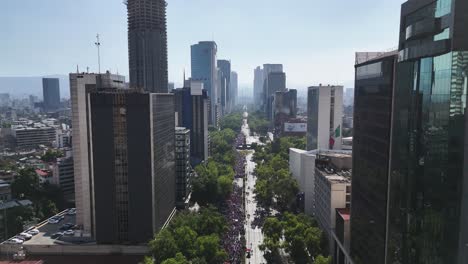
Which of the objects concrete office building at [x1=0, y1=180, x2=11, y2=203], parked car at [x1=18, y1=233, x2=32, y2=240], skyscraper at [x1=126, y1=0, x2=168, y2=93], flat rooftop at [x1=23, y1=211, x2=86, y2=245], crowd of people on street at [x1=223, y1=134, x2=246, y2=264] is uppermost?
skyscraper at [x1=126, y1=0, x2=168, y2=93]

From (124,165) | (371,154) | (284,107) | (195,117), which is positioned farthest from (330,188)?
(284,107)

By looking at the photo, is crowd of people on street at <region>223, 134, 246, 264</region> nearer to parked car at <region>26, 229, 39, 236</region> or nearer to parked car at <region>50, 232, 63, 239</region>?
parked car at <region>50, 232, 63, 239</region>

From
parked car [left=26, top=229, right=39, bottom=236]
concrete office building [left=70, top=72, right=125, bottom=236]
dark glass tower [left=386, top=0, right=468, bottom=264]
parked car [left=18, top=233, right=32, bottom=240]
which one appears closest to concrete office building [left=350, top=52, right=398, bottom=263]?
dark glass tower [left=386, top=0, right=468, bottom=264]

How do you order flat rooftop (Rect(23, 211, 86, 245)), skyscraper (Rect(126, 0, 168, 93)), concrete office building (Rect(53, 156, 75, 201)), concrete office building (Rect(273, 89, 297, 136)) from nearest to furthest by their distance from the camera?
flat rooftop (Rect(23, 211, 86, 245)), concrete office building (Rect(53, 156, 75, 201)), skyscraper (Rect(126, 0, 168, 93)), concrete office building (Rect(273, 89, 297, 136))

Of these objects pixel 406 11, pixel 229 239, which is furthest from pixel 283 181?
pixel 406 11

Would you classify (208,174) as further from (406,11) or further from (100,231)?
(406,11)

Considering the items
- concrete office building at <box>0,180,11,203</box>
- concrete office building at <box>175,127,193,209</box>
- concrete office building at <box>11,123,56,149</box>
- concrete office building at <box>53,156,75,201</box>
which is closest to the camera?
concrete office building at <box>0,180,11,203</box>
